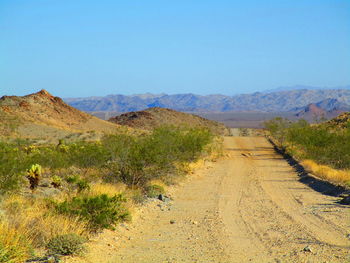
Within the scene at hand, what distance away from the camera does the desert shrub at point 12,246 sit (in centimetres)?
785

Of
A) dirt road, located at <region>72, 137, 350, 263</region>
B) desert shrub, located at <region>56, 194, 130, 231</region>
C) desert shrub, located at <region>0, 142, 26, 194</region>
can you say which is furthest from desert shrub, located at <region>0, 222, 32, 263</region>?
desert shrub, located at <region>0, 142, 26, 194</region>

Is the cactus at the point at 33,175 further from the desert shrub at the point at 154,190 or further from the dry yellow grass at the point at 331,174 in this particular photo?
the dry yellow grass at the point at 331,174

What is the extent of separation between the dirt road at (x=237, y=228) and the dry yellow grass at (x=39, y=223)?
2.62 feet

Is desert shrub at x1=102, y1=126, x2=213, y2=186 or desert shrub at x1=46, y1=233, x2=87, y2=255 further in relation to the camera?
desert shrub at x1=102, y1=126, x2=213, y2=186

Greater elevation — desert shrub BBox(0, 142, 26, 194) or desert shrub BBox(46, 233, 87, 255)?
desert shrub BBox(0, 142, 26, 194)

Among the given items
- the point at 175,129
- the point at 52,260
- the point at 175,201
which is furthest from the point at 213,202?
the point at 175,129

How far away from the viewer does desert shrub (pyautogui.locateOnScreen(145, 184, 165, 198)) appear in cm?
1695

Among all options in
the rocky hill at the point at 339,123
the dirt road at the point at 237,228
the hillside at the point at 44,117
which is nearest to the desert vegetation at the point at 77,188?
the dirt road at the point at 237,228

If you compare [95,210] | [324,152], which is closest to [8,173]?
[95,210]

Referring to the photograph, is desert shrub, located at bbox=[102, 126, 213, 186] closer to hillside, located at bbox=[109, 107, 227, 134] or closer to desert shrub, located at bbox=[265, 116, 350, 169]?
desert shrub, located at bbox=[265, 116, 350, 169]

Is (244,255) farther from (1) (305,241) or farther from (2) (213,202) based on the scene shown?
(2) (213,202)

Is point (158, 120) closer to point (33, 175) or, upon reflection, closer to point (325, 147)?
point (325, 147)

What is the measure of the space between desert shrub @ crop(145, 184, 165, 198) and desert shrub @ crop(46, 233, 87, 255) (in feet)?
25.0

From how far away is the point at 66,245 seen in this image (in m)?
9.02
